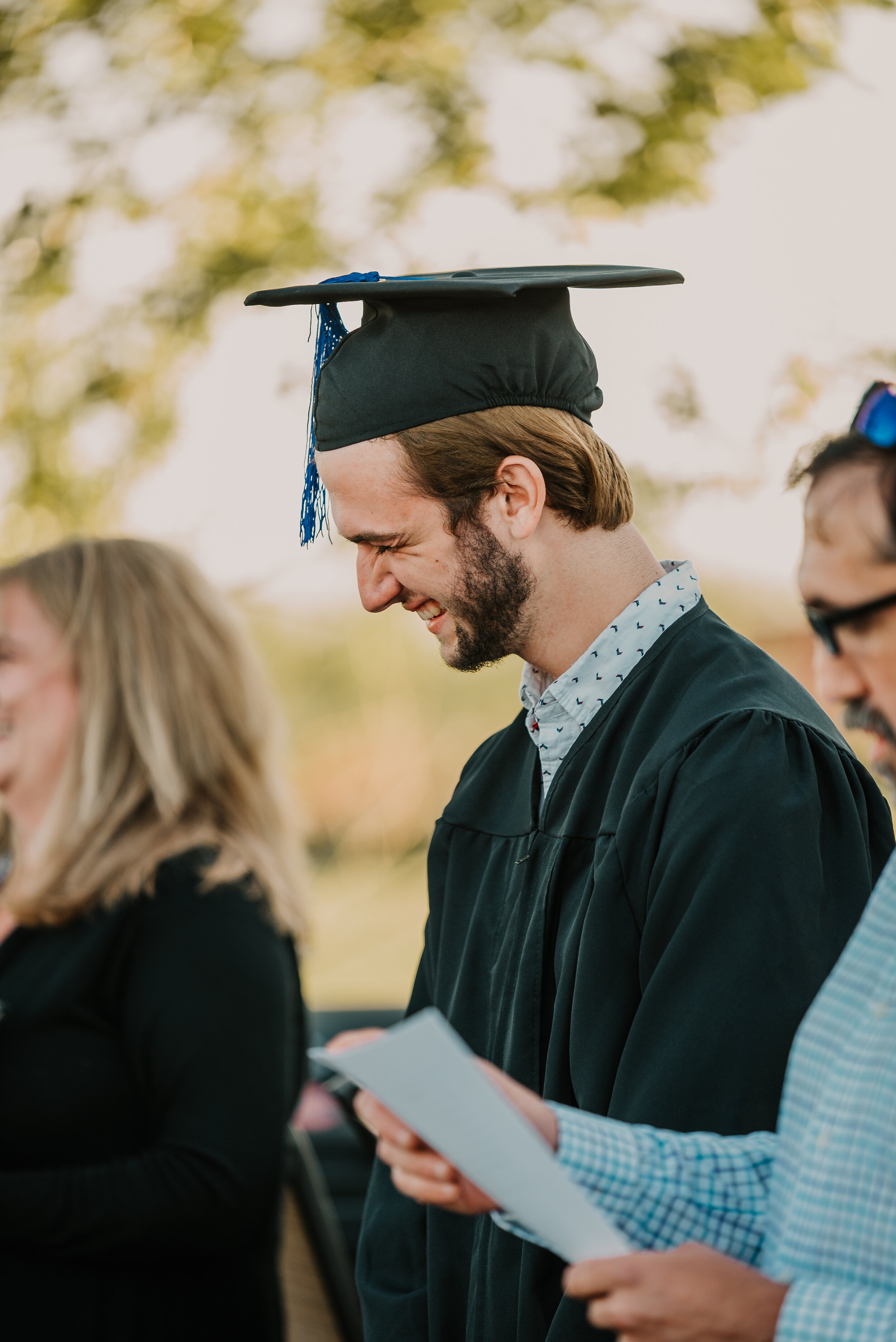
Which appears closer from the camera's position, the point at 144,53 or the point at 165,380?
the point at 144,53

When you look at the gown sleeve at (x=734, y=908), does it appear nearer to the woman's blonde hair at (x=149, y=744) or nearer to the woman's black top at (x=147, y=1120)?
the woman's black top at (x=147, y=1120)

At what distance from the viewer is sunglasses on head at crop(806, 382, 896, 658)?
121cm

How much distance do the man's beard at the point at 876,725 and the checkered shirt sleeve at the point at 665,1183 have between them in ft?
1.41

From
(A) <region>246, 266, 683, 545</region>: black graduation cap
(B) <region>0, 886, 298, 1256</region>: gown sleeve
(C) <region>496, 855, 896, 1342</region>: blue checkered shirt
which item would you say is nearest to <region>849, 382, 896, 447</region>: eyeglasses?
(C) <region>496, 855, 896, 1342</region>: blue checkered shirt

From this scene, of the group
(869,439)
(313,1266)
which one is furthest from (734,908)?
(313,1266)

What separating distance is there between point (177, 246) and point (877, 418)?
155 inches

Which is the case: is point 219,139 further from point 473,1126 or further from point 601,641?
point 473,1126

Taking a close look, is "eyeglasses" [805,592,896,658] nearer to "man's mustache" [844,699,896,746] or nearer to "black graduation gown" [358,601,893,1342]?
"man's mustache" [844,699,896,746]

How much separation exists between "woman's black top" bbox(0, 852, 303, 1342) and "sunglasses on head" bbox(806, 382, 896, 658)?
1420 millimetres

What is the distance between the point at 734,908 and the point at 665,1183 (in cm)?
34

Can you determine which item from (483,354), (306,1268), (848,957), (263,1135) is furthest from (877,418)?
(306,1268)

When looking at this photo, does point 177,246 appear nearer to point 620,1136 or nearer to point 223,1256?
point 223,1256

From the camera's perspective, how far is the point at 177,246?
4727mm

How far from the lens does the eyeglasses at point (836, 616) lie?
3.94ft
